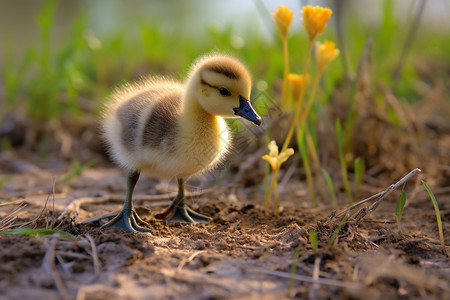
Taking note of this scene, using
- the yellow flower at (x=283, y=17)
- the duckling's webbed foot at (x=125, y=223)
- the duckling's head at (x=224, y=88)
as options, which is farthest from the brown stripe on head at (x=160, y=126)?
the yellow flower at (x=283, y=17)

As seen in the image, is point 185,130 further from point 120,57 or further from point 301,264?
point 120,57

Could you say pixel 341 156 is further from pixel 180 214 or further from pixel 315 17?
pixel 180 214

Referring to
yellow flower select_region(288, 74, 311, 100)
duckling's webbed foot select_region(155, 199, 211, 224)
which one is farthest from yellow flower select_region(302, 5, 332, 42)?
duckling's webbed foot select_region(155, 199, 211, 224)

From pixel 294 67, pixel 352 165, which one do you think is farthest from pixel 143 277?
pixel 294 67

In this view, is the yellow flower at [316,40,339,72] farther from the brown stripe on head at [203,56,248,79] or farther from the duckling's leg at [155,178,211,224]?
the duckling's leg at [155,178,211,224]

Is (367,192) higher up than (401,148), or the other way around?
(401,148)

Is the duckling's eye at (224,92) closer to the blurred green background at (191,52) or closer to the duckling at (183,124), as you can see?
the duckling at (183,124)
